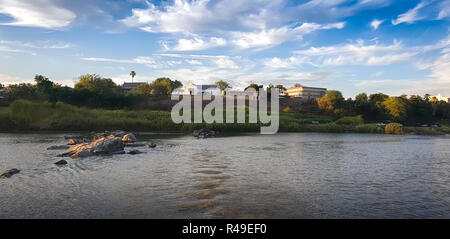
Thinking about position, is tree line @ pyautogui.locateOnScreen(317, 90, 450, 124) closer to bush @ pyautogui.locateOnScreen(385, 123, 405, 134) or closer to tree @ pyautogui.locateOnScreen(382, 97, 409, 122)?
tree @ pyautogui.locateOnScreen(382, 97, 409, 122)

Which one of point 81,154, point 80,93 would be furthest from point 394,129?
point 80,93

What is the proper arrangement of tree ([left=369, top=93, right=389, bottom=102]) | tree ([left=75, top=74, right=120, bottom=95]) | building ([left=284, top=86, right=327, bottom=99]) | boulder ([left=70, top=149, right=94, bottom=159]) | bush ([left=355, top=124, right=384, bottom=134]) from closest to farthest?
boulder ([left=70, top=149, right=94, bottom=159])
bush ([left=355, top=124, right=384, bottom=134])
tree ([left=75, top=74, right=120, bottom=95])
tree ([left=369, top=93, right=389, bottom=102])
building ([left=284, top=86, right=327, bottom=99])

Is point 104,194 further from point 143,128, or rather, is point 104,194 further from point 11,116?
point 11,116

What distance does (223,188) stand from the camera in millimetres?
13984

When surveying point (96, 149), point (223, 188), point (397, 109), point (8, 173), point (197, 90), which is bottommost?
point (223, 188)

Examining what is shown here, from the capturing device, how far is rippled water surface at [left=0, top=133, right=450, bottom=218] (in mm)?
10562

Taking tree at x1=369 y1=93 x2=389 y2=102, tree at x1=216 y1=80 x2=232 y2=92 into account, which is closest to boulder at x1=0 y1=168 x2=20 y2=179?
tree at x1=369 y1=93 x2=389 y2=102

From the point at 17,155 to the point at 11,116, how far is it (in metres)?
35.1

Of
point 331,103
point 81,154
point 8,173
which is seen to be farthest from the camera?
point 331,103

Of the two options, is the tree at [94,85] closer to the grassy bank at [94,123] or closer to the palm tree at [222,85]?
the grassy bank at [94,123]

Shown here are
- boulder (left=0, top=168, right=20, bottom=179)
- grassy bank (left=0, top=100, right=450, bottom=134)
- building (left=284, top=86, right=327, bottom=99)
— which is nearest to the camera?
boulder (left=0, top=168, right=20, bottom=179)

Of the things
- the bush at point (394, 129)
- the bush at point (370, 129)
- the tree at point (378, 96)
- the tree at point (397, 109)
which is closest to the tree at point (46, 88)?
the bush at point (370, 129)

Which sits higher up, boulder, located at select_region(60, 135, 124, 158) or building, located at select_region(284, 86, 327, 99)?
building, located at select_region(284, 86, 327, 99)

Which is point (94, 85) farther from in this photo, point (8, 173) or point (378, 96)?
point (378, 96)
